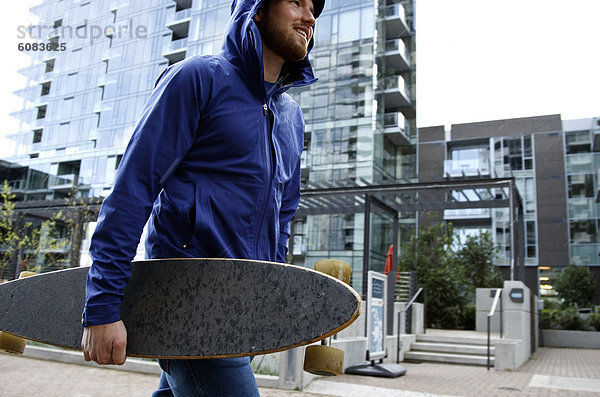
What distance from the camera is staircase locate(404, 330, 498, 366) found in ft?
38.7

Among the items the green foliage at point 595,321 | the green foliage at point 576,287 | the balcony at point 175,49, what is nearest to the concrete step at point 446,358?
the green foliage at point 595,321

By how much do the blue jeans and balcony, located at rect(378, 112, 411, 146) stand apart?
25660 mm

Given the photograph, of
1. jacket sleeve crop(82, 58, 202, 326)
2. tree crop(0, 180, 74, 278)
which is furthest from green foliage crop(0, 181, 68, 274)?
jacket sleeve crop(82, 58, 202, 326)

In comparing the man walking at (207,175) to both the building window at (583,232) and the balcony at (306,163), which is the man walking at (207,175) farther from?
the building window at (583,232)

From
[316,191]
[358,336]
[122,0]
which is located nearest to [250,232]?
[358,336]

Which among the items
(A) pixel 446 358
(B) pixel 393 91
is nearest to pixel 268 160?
(A) pixel 446 358

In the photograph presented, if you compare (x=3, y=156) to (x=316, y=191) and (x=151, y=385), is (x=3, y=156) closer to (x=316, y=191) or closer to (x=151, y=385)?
(x=316, y=191)

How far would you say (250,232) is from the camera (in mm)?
1410

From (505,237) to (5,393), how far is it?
42.7 m

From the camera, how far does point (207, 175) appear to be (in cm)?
138

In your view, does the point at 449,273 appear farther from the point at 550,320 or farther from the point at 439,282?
the point at 550,320

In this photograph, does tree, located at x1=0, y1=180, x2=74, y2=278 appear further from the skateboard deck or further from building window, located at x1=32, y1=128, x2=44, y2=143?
building window, located at x1=32, y1=128, x2=44, y2=143

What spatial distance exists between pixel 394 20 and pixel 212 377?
29.9m

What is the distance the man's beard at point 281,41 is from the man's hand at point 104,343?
3.04ft
